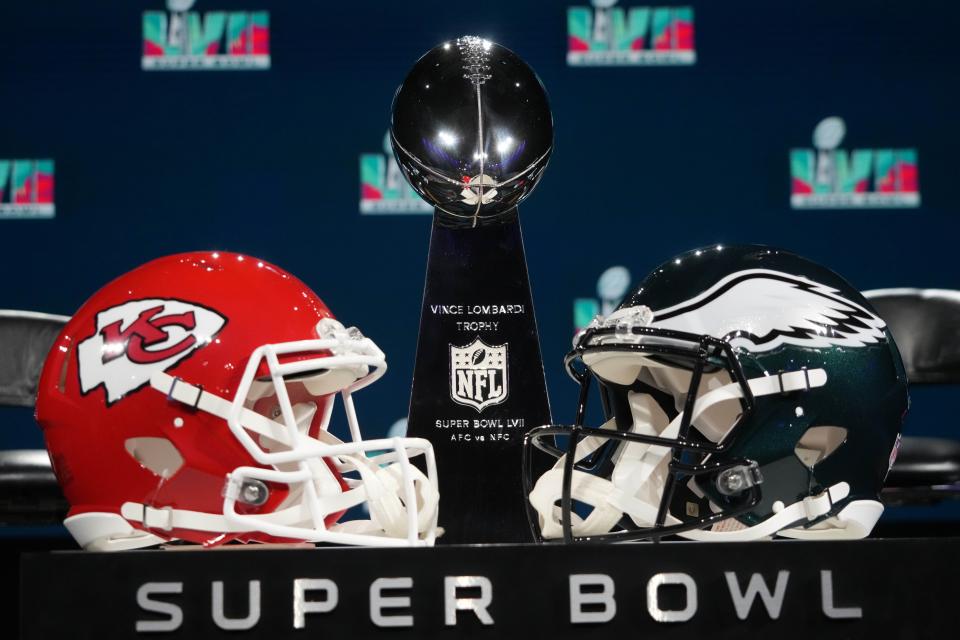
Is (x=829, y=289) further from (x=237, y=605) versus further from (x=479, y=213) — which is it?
(x=237, y=605)

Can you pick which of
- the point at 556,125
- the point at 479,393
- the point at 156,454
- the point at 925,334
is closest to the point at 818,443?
the point at 479,393

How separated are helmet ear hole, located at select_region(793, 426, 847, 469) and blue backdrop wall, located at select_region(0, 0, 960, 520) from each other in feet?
6.16

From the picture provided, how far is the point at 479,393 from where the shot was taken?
1.82 m

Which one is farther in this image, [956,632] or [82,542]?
[82,542]

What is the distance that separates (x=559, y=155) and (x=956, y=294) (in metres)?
1.14

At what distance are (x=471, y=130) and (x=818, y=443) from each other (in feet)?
2.19

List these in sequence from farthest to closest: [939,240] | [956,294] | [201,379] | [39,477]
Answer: [939,240]
[956,294]
[39,477]
[201,379]

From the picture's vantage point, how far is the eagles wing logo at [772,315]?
56.2 inches

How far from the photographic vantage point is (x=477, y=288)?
72.6 inches

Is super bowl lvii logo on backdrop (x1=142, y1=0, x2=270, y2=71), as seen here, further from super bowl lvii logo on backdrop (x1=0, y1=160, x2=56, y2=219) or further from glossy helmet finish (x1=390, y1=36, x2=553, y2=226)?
glossy helmet finish (x1=390, y1=36, x2=553, y2=226)

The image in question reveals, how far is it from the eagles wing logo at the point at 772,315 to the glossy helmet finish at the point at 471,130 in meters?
0.39

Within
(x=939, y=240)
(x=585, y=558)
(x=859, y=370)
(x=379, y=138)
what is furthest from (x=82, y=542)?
(x=939, y=240)

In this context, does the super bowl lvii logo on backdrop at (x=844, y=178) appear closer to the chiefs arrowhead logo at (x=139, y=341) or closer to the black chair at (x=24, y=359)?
the black chair at (x=24, y=359)

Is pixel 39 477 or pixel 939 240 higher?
pixel 939 240
